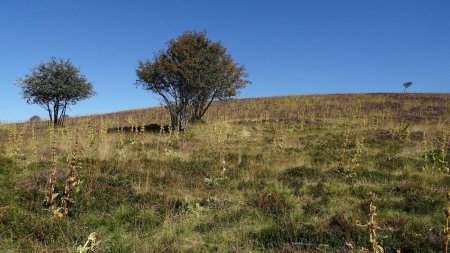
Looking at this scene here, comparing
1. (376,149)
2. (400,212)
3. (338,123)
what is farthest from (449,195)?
(338,123)

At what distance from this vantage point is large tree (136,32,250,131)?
2730 centimetres

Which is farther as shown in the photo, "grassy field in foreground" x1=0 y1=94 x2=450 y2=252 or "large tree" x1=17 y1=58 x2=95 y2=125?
"large tree" x1=17 y1=58 x2=95 y2=125

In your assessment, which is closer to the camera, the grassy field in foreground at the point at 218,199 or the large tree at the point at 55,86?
the grassy field in foreground at the point at 218,199

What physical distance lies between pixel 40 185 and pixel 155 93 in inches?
728

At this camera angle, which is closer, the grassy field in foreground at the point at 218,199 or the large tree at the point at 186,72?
the grassy field in foreground at the point at 218,199

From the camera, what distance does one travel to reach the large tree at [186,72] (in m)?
27.3

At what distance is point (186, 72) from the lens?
2697 cm

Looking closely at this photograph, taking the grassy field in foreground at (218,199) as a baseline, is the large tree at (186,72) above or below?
above

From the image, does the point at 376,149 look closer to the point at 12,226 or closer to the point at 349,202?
the point at 349,202

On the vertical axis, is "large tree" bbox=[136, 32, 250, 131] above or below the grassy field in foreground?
above

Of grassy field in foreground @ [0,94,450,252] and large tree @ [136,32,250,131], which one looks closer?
grassy field in foreground @ [0,94,450,252]

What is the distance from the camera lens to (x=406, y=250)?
7254 millimetres

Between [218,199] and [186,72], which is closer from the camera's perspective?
[218,199]

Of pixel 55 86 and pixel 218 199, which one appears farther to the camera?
pixel 55 86
